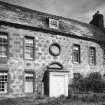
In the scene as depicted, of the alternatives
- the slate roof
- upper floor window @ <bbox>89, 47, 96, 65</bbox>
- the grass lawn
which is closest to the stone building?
the slate roof

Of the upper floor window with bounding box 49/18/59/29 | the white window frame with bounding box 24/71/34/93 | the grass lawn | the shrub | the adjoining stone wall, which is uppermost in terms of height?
the upper floor window with bounding box 49/18/59/29

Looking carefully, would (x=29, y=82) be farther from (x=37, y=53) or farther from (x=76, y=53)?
(x=76, y=53)

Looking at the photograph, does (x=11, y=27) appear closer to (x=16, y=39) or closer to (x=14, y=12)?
(x=16, y=39)

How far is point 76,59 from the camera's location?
20.5m

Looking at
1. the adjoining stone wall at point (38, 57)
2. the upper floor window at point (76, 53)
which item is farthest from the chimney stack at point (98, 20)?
the upper floor window at point (76, 53)

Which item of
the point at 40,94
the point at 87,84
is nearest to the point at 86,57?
the point at 87,84

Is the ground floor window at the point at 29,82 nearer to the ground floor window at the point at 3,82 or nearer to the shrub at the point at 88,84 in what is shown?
the ground floor window at the point at 3,82

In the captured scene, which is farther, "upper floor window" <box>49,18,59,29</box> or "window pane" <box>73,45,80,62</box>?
"window pane" <box>73,45,80,62</box>

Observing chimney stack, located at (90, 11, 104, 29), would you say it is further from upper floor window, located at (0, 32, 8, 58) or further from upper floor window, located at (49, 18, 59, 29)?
upper floor window, located at (0, 32, 8, 58)

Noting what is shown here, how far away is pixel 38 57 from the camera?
16.8 meters

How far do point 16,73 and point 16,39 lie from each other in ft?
10.8

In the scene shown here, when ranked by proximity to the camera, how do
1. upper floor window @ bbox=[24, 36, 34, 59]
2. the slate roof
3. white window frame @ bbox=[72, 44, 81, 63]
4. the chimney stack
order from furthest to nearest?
the chimney stack → white window frame @ bbox=[72, 44, 81, 63] → upper floor window @ bbox=[24, 36, 34, 59] → the slate roof

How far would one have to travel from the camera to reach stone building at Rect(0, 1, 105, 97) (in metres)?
15.0

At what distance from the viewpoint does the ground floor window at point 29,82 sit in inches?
623
